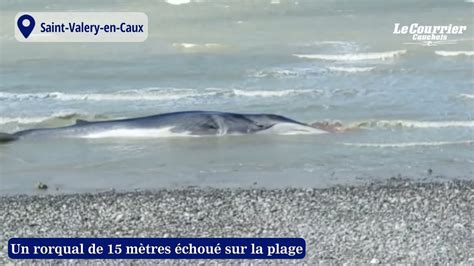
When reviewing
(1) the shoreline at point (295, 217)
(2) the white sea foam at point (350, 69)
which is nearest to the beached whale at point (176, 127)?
(1) the shoreline at point (295, 217)

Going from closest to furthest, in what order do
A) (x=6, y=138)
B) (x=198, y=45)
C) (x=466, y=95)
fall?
(x=6, y=138) → (x=466, y=95) → (x=198, y=45)

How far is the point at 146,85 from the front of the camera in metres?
14.9

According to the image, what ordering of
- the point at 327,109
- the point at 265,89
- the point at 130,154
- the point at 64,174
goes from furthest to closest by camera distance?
the point at 265,89 < the point at 327,109 < the point at 130,154 < the point at 64,174

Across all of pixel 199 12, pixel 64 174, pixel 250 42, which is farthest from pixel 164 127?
pixel 199 12

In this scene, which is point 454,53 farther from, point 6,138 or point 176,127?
point 6,138

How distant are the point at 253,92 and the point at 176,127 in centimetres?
254

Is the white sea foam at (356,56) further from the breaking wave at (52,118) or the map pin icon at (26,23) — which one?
the map pin icon at (26,23)

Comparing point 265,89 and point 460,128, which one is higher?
point 265,89

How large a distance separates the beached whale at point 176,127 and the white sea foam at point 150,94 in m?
1.78

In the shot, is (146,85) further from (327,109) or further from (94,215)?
(94,215)

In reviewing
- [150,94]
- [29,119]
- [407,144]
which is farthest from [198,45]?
[407,144]

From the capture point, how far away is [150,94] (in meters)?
14.3

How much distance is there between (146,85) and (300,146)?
4.34 m

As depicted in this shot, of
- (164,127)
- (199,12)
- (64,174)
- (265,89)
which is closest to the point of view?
(64,174)
